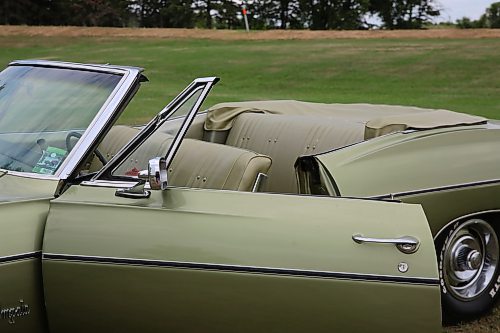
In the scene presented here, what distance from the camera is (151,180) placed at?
8.04 ft

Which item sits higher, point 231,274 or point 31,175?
point 31,175

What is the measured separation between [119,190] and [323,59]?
21659 mm

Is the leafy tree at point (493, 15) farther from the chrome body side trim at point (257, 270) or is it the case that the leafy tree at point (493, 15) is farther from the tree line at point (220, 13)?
the chrome body side trim at point (257, 270)

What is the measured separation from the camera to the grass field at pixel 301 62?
16952mm

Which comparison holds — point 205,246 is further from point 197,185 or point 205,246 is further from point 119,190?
point 197,185

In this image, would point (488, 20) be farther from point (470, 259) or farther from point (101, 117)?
point (101, 117)

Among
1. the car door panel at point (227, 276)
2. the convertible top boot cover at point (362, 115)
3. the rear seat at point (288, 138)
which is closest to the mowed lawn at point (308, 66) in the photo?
the convertible top boot cover at point (362, 115)

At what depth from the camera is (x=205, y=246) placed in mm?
2363

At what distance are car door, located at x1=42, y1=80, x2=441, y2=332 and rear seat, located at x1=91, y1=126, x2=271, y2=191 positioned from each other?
1.22 feet

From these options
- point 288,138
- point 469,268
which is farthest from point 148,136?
point 469,268

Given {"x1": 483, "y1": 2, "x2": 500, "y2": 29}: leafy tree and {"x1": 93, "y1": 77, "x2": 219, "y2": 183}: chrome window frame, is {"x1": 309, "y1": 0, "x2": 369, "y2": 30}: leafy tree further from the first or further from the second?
{"x1": 93, "y1": 77, "x2": 219, "y2": 183}: chrome window frame

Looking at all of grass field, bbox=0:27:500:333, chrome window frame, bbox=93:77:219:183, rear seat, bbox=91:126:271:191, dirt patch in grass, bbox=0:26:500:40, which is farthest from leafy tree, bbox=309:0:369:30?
chrome window frame, bbox=93:77:219:183

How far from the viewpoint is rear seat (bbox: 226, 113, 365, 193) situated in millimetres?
3855

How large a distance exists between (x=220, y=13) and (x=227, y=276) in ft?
133
